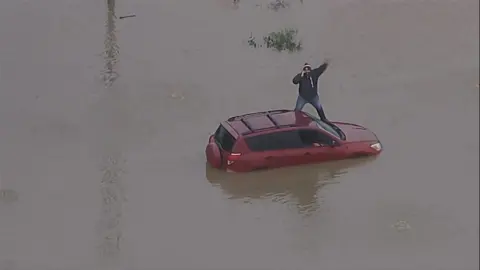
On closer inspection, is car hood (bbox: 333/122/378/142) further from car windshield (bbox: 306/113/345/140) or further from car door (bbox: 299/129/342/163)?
car door (bbox: 299/129/342/163)

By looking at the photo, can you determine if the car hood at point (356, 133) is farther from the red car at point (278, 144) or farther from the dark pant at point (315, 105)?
the dark pant at point (315, 105)

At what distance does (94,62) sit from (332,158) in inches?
334

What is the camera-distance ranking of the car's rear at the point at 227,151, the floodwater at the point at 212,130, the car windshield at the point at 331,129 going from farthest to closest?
1. the car windshield at the point at 331,129
2. the car's rear at the point at 227,151
3. the floodwater at the point at 212,130

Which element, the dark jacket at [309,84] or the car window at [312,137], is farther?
the dark jacket at [309,84]

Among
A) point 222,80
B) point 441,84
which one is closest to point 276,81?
point 222,80

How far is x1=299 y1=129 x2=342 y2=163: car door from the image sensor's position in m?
14.9

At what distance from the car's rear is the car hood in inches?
82.1

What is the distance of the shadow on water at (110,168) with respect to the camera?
13.1 metres

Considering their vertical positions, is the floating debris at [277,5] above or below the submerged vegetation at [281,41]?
above

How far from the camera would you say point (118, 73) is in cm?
2053

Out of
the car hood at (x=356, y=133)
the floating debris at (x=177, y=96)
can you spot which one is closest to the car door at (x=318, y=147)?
the car hood at (x=356, y=133)

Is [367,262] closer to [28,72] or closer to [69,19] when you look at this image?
[28,72]

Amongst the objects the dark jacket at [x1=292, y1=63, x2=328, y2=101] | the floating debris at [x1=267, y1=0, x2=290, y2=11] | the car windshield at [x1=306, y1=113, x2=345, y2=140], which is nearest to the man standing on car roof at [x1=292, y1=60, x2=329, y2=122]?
the dark jacket at [x1=292, y1=63, x2=328, y2=101]

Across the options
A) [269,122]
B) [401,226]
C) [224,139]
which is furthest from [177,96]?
[401,226]
